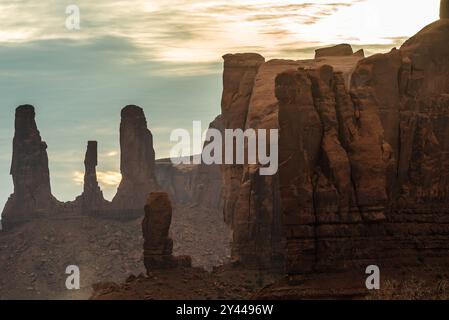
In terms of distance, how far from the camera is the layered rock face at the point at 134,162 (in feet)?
613

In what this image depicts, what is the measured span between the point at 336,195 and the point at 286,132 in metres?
5.31

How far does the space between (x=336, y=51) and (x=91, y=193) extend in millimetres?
64365

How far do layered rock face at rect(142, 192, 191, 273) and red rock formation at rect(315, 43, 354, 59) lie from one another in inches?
1404

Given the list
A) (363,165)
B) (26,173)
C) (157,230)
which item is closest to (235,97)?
(157,230)

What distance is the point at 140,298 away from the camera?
90.6 m

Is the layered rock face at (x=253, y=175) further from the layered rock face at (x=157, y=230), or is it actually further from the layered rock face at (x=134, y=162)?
the layered rock face at (x=134, y=162)

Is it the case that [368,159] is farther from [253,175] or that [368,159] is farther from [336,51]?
[336,51]

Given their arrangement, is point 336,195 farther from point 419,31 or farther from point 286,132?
point 419,31

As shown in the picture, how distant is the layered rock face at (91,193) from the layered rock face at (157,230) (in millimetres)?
84385

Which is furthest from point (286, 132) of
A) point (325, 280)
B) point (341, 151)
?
point (325, 280)

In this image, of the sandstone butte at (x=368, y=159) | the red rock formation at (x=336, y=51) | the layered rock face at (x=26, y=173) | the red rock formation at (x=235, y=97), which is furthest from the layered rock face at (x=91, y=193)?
the sandstone butte at (x=368, y=159)

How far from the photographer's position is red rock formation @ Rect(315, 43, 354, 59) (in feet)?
436

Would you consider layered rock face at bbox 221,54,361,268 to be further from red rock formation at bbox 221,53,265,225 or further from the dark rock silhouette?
the dark rock silhouette
